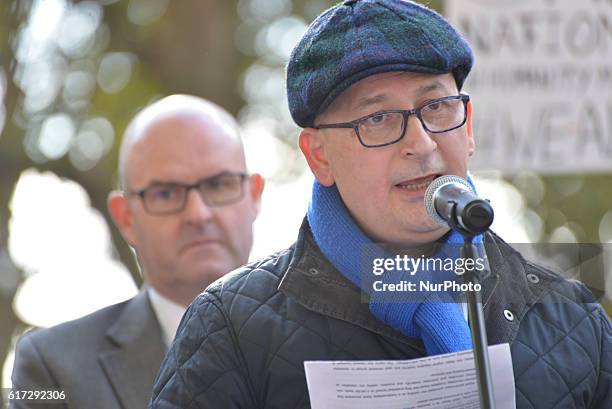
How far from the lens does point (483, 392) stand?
288 centimetres

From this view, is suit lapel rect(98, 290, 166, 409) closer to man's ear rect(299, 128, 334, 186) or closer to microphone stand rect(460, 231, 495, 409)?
man's ear rect(299, 128, 334, 186)

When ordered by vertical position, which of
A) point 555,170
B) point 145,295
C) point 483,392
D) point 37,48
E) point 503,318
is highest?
point 37,48

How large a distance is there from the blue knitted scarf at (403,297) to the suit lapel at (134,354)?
130 centimetres

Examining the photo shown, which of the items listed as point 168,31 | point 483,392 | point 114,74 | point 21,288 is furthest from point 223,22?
point 483,392

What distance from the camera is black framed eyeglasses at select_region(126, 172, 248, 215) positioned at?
5.34 m

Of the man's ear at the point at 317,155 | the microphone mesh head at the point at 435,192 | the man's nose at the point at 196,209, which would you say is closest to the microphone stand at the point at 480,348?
the microphone mesh head at the point at 435,192

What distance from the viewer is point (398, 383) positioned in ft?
10.4

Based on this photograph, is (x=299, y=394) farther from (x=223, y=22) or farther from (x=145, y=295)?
(x=223, y=22)

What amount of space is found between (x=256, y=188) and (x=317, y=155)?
205 centimetres

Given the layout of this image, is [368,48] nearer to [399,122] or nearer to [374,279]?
[399,122]

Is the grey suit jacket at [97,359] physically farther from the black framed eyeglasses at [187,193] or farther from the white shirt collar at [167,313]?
the black framed eyeglasses at [187,193]

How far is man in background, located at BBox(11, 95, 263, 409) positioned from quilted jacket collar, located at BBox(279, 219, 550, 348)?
1.25m

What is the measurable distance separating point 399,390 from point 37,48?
288 inches
